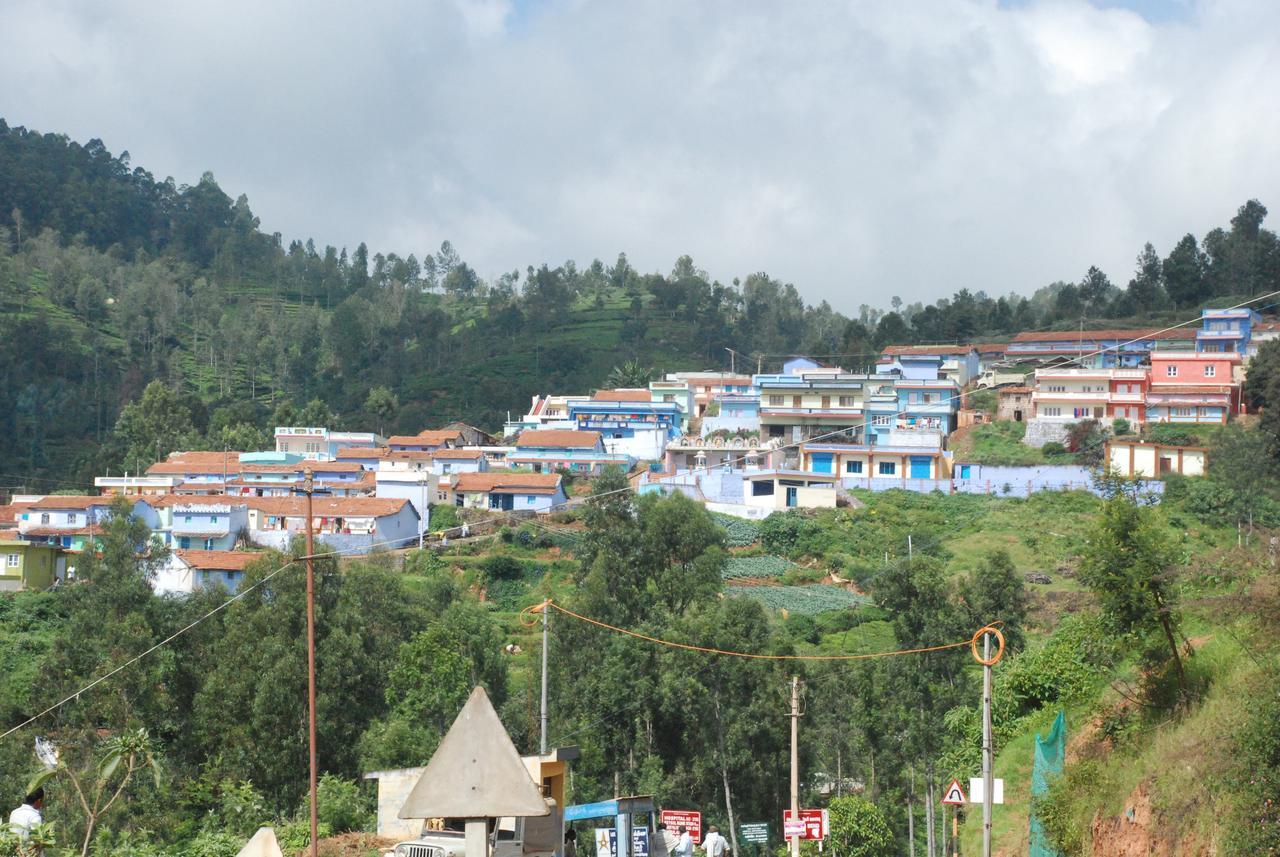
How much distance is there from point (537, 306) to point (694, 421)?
3688 cm

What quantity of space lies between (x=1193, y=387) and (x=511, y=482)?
84.4 ft

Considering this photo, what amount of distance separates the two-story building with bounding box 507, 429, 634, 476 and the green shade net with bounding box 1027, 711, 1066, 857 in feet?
138

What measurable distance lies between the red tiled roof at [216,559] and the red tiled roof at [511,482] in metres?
10.4

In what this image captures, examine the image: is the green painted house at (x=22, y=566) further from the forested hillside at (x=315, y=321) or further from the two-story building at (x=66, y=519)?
the forested hillside at (x=315, y=321)

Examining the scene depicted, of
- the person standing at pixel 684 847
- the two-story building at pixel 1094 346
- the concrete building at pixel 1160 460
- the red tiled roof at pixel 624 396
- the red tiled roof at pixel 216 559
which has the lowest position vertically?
the person standing at pixel 684 847

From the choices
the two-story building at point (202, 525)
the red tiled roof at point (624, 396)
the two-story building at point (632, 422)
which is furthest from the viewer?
the red tiled roof at point (624, 396)

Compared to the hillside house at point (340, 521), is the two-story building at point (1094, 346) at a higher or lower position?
higher

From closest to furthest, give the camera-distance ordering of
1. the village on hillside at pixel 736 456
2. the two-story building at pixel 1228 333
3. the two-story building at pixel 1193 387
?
the village on hillside at pixel 736 456 < the two-story building at pixel 1193 387 < the two-story building at pixel 1228 333

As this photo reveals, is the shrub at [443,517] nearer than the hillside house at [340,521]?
No

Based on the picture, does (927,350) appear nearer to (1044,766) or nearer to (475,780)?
(1044,766)

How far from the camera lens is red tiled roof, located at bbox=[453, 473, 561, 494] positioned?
52.3m

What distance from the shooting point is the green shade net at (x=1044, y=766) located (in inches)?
572

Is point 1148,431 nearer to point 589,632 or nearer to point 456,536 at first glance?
point 456,536

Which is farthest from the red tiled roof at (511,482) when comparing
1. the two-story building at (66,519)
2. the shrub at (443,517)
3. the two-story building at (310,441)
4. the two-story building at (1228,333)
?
the two-story building at (1228,333)
